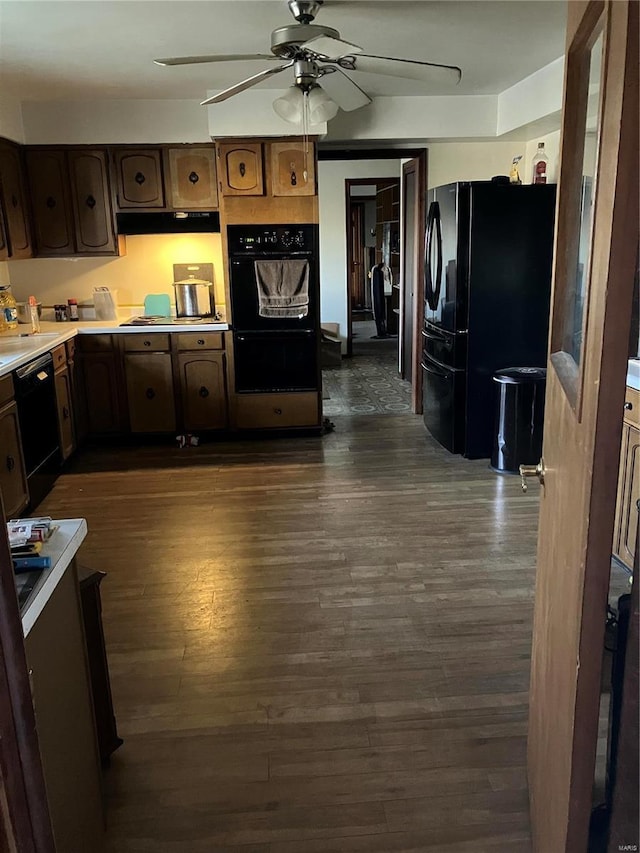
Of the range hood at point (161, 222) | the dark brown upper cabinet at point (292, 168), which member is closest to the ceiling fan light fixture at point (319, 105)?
the dark brown upper cabinet at point (292, 168)

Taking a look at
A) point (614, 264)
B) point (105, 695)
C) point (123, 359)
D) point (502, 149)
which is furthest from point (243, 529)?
point (502, 149)

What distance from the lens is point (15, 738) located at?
2.97 ft

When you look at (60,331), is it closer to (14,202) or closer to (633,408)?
(14,202)

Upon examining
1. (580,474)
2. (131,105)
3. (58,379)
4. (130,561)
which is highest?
(131,105)

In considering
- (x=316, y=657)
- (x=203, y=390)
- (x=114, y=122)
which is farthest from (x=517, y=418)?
(x=114, y=122)

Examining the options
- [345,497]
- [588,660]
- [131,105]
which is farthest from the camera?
[131,105]

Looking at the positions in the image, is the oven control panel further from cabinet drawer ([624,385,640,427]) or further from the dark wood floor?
cabinet drawer ([624,385,640,427])

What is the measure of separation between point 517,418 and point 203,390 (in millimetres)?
2235

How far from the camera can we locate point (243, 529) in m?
3.57

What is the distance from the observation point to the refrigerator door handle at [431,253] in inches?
182

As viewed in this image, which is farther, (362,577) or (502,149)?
(502,149)

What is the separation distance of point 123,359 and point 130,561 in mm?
2092

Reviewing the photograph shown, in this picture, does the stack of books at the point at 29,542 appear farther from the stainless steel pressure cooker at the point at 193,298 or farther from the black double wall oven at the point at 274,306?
the stainless steel pressure cooker at the point at 193,298

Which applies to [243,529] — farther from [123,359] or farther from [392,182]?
[392,182]
